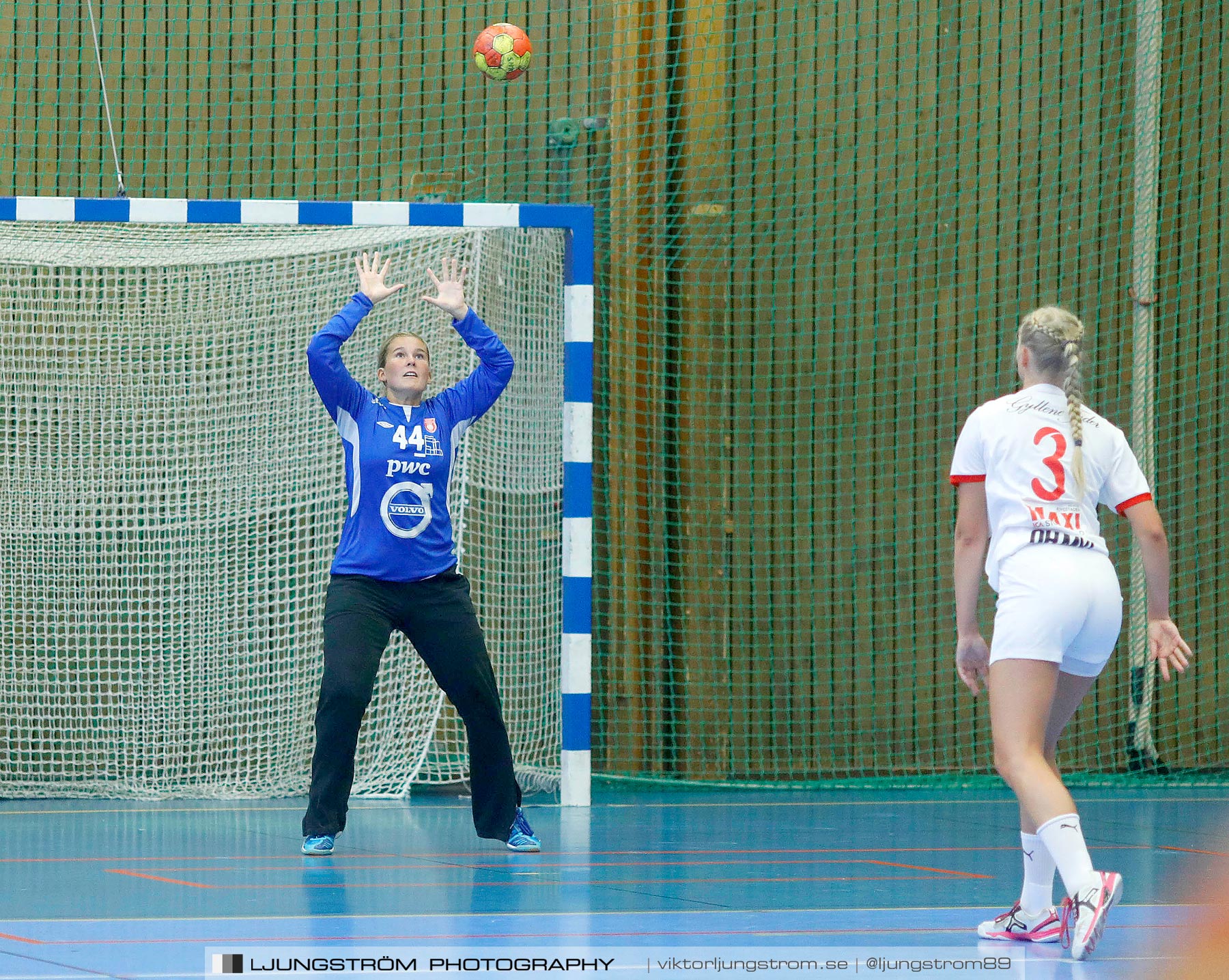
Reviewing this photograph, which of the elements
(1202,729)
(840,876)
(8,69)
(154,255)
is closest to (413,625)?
(840,876)

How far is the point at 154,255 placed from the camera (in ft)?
26.4

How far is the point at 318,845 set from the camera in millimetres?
5945

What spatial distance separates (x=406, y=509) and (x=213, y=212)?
2.27 m

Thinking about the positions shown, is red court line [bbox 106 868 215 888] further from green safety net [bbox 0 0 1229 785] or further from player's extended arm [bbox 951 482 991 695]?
green safety net [bbox 0 0 1229 785]

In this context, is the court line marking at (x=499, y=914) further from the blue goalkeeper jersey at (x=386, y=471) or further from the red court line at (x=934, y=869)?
the blue goalkeeper jersey at (x=386, y=471)

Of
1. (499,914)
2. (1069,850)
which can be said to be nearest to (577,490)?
(499,914)

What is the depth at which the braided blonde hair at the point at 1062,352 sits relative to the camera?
4422 mm

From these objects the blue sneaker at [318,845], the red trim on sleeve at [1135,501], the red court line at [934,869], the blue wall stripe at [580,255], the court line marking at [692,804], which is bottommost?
the court line marking at [692,804]

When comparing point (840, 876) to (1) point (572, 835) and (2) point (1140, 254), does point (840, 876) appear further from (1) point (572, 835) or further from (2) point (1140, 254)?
(2) point (1140, 254)

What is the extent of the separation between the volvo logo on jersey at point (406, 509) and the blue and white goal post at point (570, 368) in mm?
1792

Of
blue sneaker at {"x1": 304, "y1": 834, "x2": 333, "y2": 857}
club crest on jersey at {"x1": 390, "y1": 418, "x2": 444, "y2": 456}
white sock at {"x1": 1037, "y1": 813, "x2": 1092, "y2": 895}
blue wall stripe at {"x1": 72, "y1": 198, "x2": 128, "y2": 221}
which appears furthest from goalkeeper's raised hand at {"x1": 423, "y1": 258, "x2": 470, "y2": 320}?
white sock at {"x1": 1037, "y1": 813, "x2": 1092, "y2": 895}

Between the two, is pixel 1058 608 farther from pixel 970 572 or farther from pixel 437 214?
pixel 437 214

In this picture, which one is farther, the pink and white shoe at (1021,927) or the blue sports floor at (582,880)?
the pink and white shoe at (1021,927)

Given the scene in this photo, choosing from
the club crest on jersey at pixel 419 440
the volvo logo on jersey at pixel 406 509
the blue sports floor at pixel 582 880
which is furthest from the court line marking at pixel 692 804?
the club crest on jersey at pixel 419 440
